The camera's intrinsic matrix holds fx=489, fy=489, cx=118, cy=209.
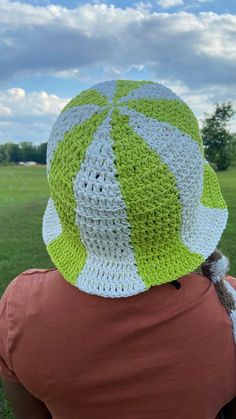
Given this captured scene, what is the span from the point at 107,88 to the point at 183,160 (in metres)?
0.29

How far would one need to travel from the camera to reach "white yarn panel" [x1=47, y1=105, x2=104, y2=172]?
3.82ft

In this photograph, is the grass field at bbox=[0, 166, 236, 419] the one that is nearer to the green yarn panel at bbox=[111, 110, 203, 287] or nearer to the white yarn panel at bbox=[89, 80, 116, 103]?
the green yarn panel at bbox=[111, 110, 203, 287]

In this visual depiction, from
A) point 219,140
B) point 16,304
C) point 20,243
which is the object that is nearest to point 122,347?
point 16,304

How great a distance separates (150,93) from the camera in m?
1.20

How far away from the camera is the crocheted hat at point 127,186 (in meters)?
1.09

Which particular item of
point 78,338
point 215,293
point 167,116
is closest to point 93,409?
point 78,338

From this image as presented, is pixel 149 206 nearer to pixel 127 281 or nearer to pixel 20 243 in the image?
pixel 127 281

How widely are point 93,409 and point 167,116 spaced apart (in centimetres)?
76

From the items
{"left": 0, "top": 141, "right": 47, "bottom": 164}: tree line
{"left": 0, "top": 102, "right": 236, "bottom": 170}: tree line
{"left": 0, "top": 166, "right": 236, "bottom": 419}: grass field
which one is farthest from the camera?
{"left": 0, "top": 141, "right": 47, "bottom": 164}: tree line

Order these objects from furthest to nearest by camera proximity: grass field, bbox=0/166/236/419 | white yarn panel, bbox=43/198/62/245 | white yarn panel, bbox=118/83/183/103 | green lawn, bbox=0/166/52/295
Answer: green lawn, bbox=0/166/52/295 → grass field, bbox=0/166/236/419 → white yarn panel, bbox=43/198/62/245 → white yarn panel, bbox=118/83/183/103

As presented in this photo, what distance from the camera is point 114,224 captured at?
3.65ft

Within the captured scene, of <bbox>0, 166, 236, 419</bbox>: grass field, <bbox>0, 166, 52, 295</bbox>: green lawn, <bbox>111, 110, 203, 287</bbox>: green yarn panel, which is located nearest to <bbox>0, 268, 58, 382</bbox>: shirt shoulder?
<bbox>111, 110, 203, 287</bbox>: green yarn panel

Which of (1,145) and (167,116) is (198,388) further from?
(1,145)

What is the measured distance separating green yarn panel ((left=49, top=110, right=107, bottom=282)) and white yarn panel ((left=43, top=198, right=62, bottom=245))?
85 millimetres
